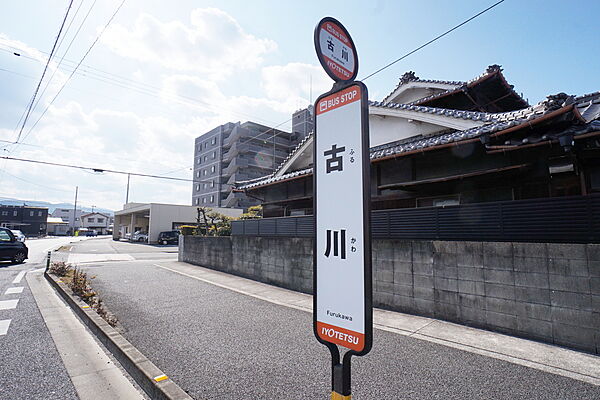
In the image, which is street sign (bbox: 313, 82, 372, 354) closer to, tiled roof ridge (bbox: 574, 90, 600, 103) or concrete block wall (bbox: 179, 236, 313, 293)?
concrete block wall (bbox: 179, 236, 313, 293)

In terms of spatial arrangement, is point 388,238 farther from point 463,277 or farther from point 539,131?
point 539,131

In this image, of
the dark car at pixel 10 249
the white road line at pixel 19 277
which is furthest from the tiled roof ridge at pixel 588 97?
the dark car at pixel 10 249

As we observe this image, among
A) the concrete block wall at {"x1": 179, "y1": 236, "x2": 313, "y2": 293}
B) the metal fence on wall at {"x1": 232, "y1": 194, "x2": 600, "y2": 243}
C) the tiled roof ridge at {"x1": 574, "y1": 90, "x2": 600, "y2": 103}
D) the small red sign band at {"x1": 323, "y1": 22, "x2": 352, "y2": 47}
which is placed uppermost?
the tiled roof ridge at {"x1": 574, "y1": 90, "x2": 600, "y2": 103}

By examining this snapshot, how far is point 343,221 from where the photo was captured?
1.65 meters

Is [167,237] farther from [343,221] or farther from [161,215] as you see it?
[343,221]

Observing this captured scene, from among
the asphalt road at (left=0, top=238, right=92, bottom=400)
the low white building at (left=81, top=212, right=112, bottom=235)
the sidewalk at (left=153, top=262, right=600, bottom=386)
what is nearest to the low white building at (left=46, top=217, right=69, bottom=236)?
the low white building at (left=81, top=212, right=112, bottom=235)

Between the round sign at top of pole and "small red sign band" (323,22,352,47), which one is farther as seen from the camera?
"small red sign band" (323,22,352,47)

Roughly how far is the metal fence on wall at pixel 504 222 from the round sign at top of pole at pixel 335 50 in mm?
4435

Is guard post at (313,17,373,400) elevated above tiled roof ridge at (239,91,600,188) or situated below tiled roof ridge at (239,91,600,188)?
below

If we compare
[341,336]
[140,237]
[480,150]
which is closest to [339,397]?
[341,336]

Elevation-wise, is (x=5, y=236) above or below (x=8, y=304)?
above

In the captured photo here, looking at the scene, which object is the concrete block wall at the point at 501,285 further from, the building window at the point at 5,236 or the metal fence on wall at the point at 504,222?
the building window at the point at 5,236

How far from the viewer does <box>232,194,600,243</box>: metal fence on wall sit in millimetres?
4273

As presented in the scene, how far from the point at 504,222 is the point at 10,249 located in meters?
18.7
